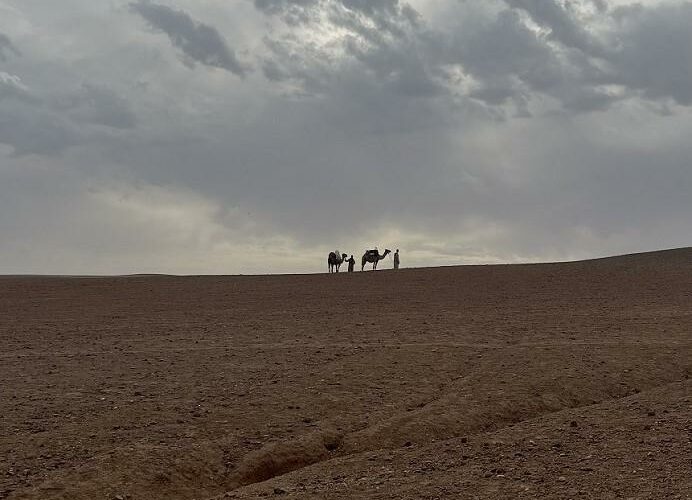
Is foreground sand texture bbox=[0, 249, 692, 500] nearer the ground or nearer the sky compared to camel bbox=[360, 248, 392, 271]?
nearer the ground

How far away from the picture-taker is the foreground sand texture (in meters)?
10.3

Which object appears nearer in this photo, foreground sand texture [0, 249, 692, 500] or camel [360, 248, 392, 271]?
foreground sand texture [0, 249, 692, 500]

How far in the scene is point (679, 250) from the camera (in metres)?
48.2

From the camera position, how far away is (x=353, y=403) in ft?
45.6

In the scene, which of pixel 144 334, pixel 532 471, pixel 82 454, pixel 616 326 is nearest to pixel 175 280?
pixel 144 334

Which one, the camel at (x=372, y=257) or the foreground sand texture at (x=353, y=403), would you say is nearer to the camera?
the foreground sand texture at (x=353, y=403)

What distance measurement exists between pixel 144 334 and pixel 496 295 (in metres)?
12.9

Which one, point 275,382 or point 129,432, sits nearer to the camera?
point 129,432

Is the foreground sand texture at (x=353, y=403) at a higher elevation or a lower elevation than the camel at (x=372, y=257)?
lower

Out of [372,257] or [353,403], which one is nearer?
[353,403]

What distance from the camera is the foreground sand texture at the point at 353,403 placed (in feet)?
33.9

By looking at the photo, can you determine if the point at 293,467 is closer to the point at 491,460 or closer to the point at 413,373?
the point at 491,460

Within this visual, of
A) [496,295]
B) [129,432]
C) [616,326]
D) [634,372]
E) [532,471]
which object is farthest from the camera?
[496,295]

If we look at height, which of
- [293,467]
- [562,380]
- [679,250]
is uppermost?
[679,250]
